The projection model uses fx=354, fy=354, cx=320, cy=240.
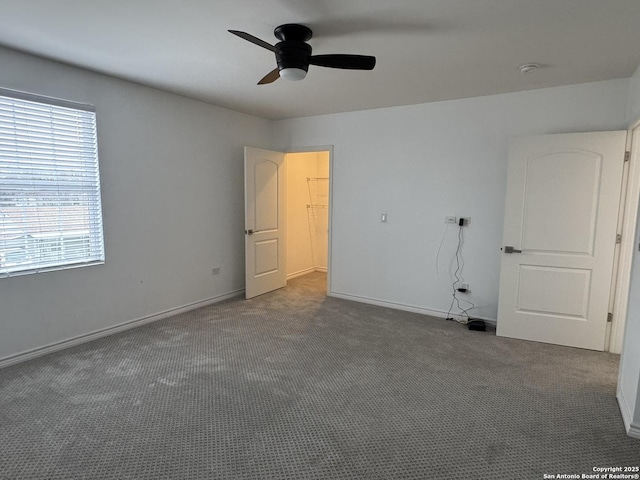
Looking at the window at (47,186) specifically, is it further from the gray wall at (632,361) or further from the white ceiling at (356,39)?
the gray wall at (632,361)

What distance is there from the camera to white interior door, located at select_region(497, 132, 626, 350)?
128 inches

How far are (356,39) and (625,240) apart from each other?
2.98 meters

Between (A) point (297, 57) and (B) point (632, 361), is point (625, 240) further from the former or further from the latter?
(A) point (297, 57)

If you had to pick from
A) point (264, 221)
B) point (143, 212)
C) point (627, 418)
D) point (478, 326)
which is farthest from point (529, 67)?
point (143, 212)

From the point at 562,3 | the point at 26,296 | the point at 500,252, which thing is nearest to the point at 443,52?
the point at 562,3

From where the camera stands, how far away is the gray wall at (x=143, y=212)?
3.06m

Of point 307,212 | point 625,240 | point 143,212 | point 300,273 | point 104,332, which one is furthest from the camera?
point 307,212

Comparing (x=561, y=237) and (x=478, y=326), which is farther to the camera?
(x=478, y=326)

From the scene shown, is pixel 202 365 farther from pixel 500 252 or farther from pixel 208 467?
pixel 500 252

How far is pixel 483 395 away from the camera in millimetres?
2584

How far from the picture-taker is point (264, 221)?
16.8ft

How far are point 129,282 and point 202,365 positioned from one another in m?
1.45

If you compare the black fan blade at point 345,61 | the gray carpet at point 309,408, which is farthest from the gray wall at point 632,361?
the black fan blade at point 345,61

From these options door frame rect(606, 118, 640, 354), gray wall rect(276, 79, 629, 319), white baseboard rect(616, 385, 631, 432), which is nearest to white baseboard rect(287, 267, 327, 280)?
gray wall rect(276, 79, 629, 319)
